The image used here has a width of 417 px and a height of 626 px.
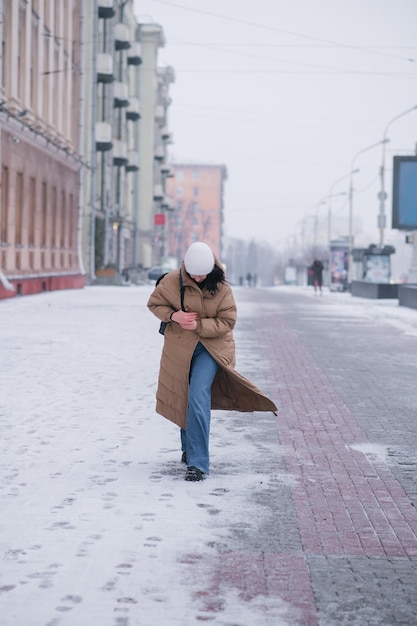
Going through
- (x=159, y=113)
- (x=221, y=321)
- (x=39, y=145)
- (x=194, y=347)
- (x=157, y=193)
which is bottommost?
(x=194, y=347)

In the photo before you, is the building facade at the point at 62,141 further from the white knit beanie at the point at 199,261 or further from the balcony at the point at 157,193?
the white knit beanie at the point at 199,261

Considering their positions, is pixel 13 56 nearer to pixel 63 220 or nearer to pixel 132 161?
pixel 63 220

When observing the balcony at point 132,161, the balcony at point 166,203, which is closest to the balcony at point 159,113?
the balcony at point 166,203

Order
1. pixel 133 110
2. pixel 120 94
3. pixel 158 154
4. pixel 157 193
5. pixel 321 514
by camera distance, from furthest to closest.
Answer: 1. pixel 158 154
2. pixel 157 193
3. pixel 133 110
4. pixel 120 94
5. pixel 321 514

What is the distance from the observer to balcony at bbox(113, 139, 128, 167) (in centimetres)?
5897

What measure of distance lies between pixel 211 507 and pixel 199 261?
4.78 feet

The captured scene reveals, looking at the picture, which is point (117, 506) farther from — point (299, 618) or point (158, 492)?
point (299, 618)

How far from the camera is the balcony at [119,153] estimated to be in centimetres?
5897

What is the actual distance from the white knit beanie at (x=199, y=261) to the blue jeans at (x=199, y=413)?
58cm

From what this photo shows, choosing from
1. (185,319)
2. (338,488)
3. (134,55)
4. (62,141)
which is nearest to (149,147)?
(134,55)

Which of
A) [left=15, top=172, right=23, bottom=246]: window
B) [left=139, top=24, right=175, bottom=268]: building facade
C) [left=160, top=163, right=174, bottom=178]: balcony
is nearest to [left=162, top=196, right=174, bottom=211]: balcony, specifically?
[left=160, top=163, right=174, bottom=178]: balcony

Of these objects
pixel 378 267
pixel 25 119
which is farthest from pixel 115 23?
pixel 25 119

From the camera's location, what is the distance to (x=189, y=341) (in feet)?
22.4

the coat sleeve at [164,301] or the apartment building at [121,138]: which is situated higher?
the apartment building at [121,138]
